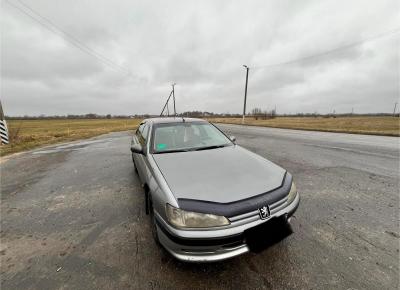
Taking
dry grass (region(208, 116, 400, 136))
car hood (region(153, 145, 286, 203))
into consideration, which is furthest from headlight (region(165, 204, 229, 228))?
dry grass (region(208, 116, 400, 136))

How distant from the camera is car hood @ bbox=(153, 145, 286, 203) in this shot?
1.88 metres

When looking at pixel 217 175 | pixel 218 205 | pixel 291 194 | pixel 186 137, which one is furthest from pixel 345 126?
pixel 218 205

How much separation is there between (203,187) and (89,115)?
151432 mm

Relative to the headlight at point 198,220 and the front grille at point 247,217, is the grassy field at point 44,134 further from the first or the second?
the front grille at point 247,217

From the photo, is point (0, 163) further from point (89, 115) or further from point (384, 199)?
point (89, 115)

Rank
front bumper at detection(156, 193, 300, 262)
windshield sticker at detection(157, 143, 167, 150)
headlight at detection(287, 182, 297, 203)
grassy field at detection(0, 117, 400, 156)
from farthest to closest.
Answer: grassy field at detection(0, 117, 400, 156), windshield sticker at detection(157, 143, 167, 150), headlight at detection(287, 182, 297, 203), front bumper at detection(156, 193, 300, 262)

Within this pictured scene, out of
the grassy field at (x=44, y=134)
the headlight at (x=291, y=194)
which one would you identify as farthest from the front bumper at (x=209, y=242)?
the grassy field at (x=44, y=134)

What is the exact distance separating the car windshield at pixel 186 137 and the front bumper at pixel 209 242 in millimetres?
1507

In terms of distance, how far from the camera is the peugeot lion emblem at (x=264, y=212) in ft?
5.93

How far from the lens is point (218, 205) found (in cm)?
175

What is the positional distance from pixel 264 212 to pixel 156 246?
143cm

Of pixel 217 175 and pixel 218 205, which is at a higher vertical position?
pixel 217 175

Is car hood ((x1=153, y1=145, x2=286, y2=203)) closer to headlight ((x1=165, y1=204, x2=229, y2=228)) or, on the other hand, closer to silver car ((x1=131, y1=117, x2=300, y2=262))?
silver car ((x1=131, y1=117, x2=300, y2=262))

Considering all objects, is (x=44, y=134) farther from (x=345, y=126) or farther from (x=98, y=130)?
(x=345, y=126)
